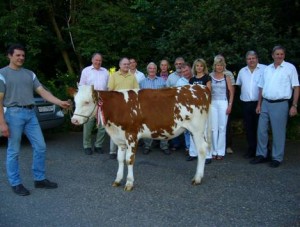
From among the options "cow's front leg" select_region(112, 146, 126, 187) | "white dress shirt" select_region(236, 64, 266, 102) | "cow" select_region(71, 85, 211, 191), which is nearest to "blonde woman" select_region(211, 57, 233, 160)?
"white dress shirt" select_region(236, 64, 266, 102)

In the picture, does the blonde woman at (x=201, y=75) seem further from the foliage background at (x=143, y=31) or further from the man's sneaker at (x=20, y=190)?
the man's sneaker at (x=20, y=190)

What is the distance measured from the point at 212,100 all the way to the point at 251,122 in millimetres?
966

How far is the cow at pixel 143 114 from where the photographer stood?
6195mm

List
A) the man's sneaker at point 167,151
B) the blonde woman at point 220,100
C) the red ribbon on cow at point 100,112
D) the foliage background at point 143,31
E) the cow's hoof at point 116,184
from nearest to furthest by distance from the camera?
the red ribbon on cow at point 100,112 < the cow's hoof at point 116,184 < the blonde woman at point 220,100 < the man's sneaker at point 167,151 < the foliage background at point 143,31

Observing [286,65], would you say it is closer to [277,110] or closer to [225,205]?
[277,110]

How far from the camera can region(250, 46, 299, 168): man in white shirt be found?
730cm

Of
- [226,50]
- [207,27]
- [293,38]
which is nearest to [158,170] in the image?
[226,50]

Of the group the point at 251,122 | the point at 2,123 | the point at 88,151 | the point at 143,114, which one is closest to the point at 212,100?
the point at 251,122

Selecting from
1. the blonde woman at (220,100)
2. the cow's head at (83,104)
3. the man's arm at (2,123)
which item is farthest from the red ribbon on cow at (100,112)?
the blonde woman at (220,100)

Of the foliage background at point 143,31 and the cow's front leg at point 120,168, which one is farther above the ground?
the foliage background at point 143,31

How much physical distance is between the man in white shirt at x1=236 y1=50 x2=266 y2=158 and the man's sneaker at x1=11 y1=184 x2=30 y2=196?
4.48m

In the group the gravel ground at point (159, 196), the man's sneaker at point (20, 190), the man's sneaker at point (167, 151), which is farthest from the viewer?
the man's sneaker at point (167, 151)

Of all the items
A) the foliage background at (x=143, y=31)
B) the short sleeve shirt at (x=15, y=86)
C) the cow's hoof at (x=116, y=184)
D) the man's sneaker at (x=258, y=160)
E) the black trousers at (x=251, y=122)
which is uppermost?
the foliage background at (x=143, y=31)

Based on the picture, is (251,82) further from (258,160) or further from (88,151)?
(88,151)
